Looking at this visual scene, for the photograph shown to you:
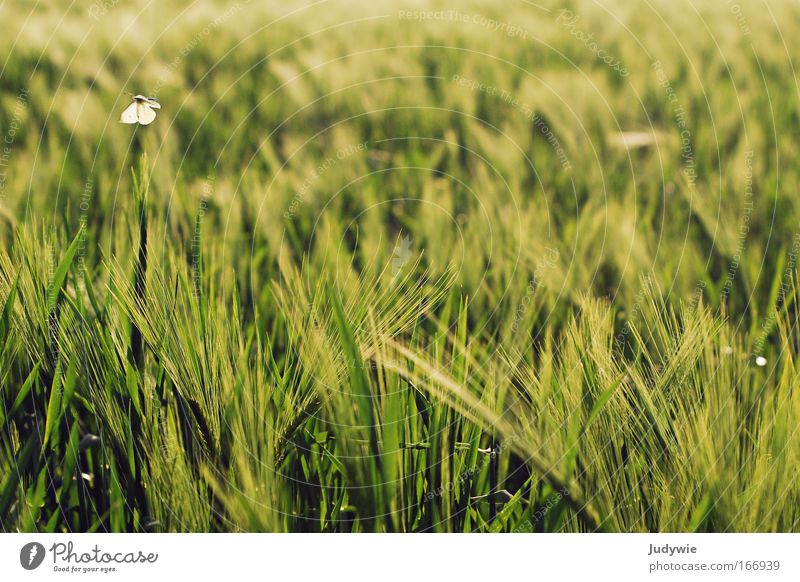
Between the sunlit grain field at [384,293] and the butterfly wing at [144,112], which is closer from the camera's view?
the sunlit grain field at [384,293]

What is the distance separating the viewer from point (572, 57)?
1.38 meters

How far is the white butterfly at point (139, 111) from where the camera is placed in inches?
26.1

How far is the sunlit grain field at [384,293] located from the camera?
0.53m

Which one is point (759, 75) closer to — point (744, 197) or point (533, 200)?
point (744, 197)

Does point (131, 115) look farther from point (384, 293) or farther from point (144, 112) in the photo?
point (384, 293)

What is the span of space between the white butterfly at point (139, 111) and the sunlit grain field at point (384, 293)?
72mm
